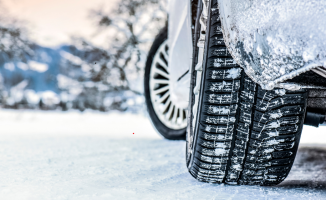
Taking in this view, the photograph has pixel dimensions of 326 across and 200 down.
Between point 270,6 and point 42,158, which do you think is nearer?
point 270,6

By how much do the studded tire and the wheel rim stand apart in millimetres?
1465

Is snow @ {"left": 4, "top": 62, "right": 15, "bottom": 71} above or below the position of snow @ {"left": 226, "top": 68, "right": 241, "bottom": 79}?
below

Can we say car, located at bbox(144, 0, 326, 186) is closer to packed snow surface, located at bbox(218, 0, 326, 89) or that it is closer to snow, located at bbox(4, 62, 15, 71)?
packed snow surface, located at bbox(218, 0, 326, 89)

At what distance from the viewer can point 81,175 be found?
1206mm

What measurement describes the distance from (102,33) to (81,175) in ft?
33.3

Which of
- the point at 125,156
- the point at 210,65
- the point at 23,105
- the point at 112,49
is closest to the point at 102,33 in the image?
the point at 112,49

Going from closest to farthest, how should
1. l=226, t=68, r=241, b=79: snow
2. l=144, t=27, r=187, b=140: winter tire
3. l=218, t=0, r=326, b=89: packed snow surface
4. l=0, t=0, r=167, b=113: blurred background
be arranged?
l=218, t=0, r=326, b=89: packed snow surface, l=226, t=68, r=241, b=79: snow, l=144, t=27, r=187, b=140: winter tire, l=0, t=0, r=167, b=113: blurred background

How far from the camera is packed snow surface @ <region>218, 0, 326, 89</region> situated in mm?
604

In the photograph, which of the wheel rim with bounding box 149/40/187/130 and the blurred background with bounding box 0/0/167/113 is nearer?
the wheel rim with bounding box 149/40/187/130

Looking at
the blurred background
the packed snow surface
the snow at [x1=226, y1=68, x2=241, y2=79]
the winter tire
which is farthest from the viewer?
the blurred background

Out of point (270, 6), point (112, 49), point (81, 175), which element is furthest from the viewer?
point (112, 49)

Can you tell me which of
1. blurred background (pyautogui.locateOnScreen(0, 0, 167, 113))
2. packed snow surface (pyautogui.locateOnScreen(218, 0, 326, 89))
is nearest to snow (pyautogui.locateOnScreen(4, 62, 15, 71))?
blurred background (pyautogui.locateOnScreen(0, 0, 167, 113))

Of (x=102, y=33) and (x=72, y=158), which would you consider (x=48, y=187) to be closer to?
(x=72, y=158)

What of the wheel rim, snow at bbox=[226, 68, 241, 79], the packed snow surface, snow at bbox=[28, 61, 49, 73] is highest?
the packed snow surface
